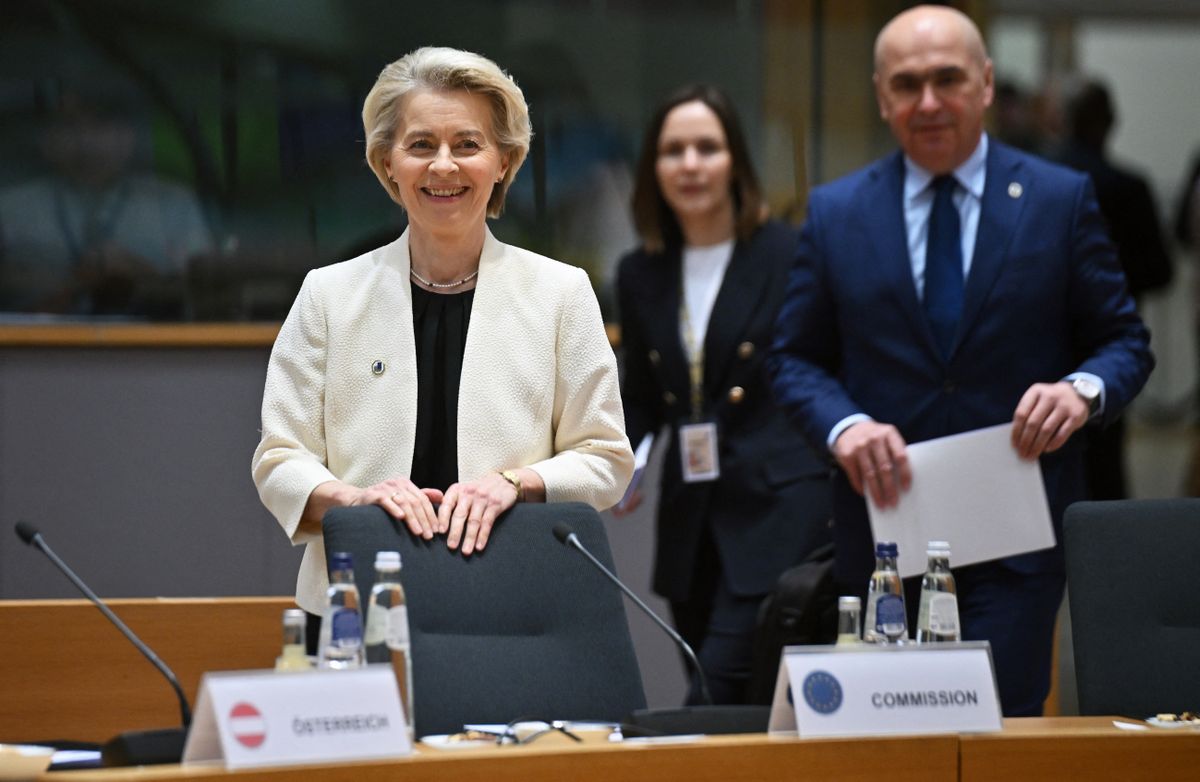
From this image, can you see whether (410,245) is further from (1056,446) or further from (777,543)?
(777,543)

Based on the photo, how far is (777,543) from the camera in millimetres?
3828

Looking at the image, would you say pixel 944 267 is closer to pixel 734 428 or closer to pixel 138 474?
pixel 734 428

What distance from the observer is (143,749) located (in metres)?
1.83

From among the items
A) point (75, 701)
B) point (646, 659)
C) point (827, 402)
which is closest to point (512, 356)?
point (827, 402)

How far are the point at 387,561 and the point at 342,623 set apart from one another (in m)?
0.11

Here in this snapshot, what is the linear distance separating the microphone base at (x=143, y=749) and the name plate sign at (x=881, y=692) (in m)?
0.68

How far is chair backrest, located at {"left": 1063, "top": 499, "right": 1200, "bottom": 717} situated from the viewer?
93.2 inches

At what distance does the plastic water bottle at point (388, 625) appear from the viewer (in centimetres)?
213

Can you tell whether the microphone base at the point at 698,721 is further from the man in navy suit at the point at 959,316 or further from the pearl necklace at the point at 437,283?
the man in navy suit at the point at 959,316

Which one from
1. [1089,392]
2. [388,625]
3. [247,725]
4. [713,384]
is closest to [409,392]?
[388,625]

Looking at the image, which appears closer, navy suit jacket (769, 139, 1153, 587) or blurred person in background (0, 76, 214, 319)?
navy suit jacket (769, 139, 1153, 587)

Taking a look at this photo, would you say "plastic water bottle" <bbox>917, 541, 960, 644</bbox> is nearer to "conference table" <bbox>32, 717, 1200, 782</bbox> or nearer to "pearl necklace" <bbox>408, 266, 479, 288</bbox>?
"conference table" <bbox>32, 717, 1200, 782</bbox>

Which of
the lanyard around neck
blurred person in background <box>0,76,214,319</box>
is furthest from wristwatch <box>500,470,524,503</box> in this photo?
blurred person in background <box>0,76,214,319</box>

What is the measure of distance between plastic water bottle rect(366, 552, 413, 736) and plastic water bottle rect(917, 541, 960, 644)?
2.41 ft
